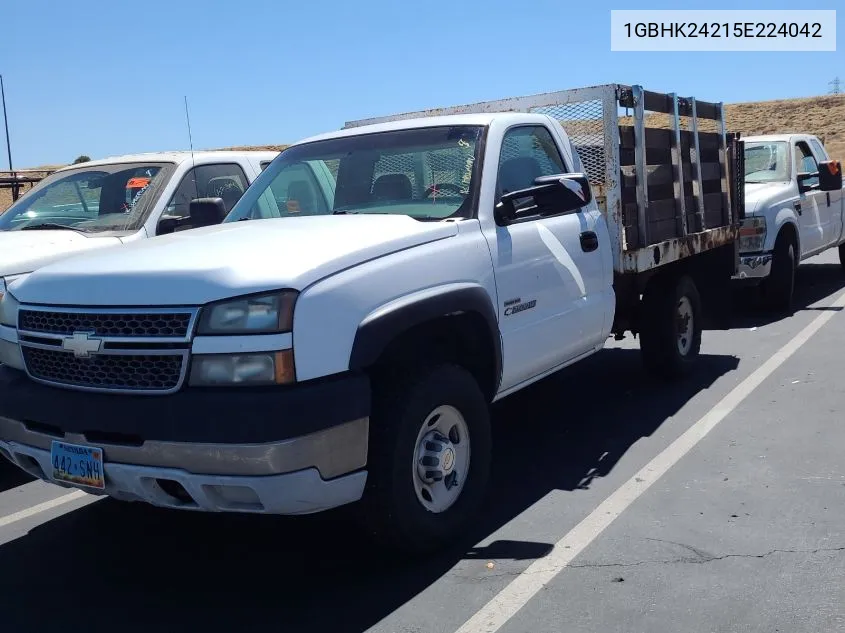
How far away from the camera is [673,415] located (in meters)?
6.25

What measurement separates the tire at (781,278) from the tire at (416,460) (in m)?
6.58

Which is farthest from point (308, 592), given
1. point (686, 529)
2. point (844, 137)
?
point (844, 137)

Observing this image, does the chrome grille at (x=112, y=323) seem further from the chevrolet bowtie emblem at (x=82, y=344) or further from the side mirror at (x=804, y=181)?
the side mirror at (x=804, y=181)

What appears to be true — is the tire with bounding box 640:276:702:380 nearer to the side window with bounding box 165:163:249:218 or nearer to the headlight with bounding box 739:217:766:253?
the headlight with bounding box 739:217:766:253

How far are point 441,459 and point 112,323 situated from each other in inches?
59.3

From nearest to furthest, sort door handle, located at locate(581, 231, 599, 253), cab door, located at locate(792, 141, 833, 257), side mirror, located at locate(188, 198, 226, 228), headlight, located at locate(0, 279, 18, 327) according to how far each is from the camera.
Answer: headlight, located at locate(0, 279, 18, 327)
door handle, located at locate(581, 231, 599, 253)
side mirror, located at locate(188, 198, 226, 228)
cab door, located at locate(792, 141, 833, 257)

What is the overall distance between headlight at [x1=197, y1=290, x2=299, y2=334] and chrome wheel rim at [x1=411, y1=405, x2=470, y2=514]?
2.86 ft

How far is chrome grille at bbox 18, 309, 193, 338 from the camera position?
3418 mm

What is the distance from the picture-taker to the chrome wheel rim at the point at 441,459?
13.1 ft

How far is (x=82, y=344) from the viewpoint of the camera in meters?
3.58

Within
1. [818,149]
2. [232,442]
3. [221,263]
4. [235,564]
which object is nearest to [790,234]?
[818,149]

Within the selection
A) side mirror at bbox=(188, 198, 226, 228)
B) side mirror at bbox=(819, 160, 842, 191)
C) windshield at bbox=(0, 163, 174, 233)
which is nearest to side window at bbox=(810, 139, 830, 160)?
side mirror at bbox=(819, 160, 842, 191)

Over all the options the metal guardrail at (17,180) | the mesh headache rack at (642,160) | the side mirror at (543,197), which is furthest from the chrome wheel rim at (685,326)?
the metal guardrail at (17,180)

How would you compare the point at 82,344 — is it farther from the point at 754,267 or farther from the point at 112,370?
the point at 754,267
